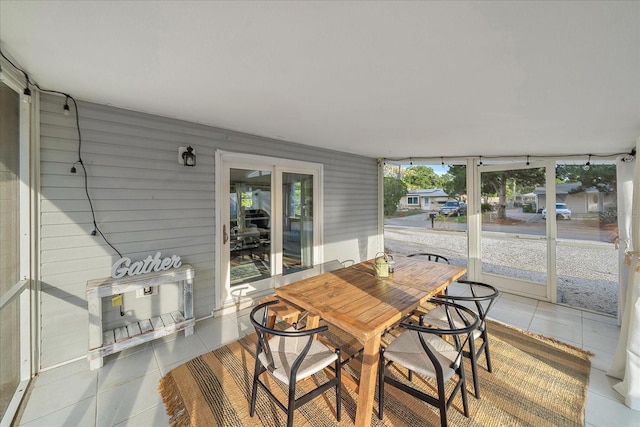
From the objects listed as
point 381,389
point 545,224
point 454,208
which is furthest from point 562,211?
point 381,389

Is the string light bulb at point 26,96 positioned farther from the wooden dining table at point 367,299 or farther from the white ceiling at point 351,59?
the wooden dining table at point 367,299

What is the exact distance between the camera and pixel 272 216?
391cm


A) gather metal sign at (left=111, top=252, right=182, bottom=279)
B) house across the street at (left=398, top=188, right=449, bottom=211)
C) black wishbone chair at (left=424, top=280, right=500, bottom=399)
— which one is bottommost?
black wishbone chair at (left=424, top=280, right=500, bottom=399)

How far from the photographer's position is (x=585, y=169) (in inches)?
148

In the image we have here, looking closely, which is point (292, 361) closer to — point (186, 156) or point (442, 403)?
point (442, 403)

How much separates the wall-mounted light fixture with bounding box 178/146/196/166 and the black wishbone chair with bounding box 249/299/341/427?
1985 millimetres

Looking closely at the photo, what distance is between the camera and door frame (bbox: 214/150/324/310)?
326cm

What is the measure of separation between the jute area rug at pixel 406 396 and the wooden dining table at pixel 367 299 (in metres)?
0.44

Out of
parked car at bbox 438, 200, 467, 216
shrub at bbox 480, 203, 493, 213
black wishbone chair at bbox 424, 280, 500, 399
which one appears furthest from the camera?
parked car at bbox 438, 200, 467, 216

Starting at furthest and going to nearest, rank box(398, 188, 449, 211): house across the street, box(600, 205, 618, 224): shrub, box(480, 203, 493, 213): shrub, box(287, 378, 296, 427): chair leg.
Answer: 1. box(398, 188, 449, 211): house across the street
2. box(480, 203, 493, 213): shrub
3. box(600, 205, 618, 224): shrub
4. box(287, 378, 296, 427): chair leg

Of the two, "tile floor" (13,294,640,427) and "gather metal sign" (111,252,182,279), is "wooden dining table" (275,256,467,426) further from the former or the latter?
"gather metal sign" (111,252,182,279)

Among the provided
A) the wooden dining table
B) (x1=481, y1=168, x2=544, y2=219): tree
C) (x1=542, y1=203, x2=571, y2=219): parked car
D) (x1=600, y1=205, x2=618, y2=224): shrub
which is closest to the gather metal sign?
the wooden dining table

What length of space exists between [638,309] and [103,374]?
14.7ft

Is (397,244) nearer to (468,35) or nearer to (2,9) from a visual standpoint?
(468,35)
